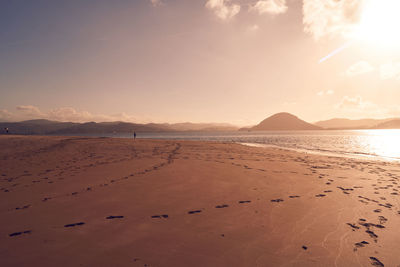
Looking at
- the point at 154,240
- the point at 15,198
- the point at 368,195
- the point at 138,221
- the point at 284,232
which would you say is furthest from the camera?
the point at 368,195

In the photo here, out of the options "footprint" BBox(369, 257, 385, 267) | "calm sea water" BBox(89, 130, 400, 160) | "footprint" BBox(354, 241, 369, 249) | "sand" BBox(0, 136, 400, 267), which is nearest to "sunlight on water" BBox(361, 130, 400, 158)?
"calm sea water" BBox(89, 130, 400, 160)

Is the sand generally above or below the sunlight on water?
above

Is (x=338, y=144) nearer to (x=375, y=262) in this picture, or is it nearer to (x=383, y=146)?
(x=383, y=146)

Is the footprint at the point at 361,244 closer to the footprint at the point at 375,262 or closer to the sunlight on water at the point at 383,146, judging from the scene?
the footprint at the point at 375,262

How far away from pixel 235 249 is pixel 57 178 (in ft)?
32.1

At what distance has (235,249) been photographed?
4016 mm

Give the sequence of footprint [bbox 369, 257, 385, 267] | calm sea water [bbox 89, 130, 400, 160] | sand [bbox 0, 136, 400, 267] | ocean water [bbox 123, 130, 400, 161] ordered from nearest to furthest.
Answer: footprint [bbox 369, 257, 385, 267], sand [bbox 0, 136, 400, 267], ocean water [bbox 123, 130, 400, 161], calm sea water [bbox 89, 130, 400, 160]

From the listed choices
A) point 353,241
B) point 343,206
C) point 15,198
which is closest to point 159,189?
point 15,198

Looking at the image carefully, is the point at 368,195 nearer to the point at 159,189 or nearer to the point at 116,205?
the point at 159,189

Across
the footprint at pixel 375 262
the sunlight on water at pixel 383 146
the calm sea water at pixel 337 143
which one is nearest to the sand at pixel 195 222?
the footprint at pixel 375 262

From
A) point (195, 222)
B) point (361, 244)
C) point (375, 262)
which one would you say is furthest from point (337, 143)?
point (195, 222)

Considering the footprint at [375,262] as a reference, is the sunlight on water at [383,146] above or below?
below

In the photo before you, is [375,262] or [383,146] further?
[383,146]

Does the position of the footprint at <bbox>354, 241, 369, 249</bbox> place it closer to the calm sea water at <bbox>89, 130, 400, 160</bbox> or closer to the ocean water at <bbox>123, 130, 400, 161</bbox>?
the ocean water at <bbox>123, 130, 400, 161</bbox>
